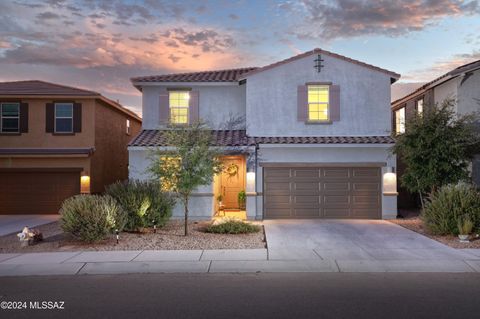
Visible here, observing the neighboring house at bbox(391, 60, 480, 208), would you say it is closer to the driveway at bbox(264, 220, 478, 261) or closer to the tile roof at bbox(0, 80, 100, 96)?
the driveway at bbox(264, 220, 478, 261)

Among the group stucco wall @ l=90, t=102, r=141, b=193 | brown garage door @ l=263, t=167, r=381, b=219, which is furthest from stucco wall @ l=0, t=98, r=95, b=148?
brown garage door @ l=263, t=167, r=381, b=219

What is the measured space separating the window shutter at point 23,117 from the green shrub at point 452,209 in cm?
1811

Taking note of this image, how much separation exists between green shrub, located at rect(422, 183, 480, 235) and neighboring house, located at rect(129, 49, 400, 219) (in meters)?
4.50

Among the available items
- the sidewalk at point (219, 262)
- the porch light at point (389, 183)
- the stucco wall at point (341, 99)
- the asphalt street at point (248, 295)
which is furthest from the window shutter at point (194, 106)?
the asphalt street at point (248, 295)

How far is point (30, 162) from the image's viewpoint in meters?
21.0

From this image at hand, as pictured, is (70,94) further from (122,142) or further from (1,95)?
(122,142)

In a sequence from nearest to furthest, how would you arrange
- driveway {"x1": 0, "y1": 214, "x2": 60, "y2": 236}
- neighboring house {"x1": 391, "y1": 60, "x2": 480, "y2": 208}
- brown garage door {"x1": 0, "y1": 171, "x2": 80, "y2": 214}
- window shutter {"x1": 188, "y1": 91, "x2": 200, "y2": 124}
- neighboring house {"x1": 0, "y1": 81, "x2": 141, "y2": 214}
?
driveway {"x1": 0, "y1": 214, "x2": 60, "y2": 236}
neighboring house {"x1": 391, "y1": 60, "x2": 480, "y2": 208}
window shutter {"x1": 188, "y1": 91, "x2": 200, "y2": 124}
neighboring house {"x1": 0, "y1": 81, "x2": 141, "y2": 214}
brown garage door {"x1": 0, "y1": 171, "x2": 80, "y2": 214}

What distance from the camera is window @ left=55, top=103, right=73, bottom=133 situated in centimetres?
2119

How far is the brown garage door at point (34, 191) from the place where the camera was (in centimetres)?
2119

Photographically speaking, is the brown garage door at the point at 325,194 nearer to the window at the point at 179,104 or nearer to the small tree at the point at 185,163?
the window at the point at 179,104

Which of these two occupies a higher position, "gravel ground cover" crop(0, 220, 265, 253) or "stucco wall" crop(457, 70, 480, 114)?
"stucco wall" crop(457, 70, 480, 114)

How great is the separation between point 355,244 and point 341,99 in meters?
8.19

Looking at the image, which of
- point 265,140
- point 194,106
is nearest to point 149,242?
point 265,140

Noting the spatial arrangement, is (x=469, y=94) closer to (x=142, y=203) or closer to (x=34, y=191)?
(x=142, y=203)
